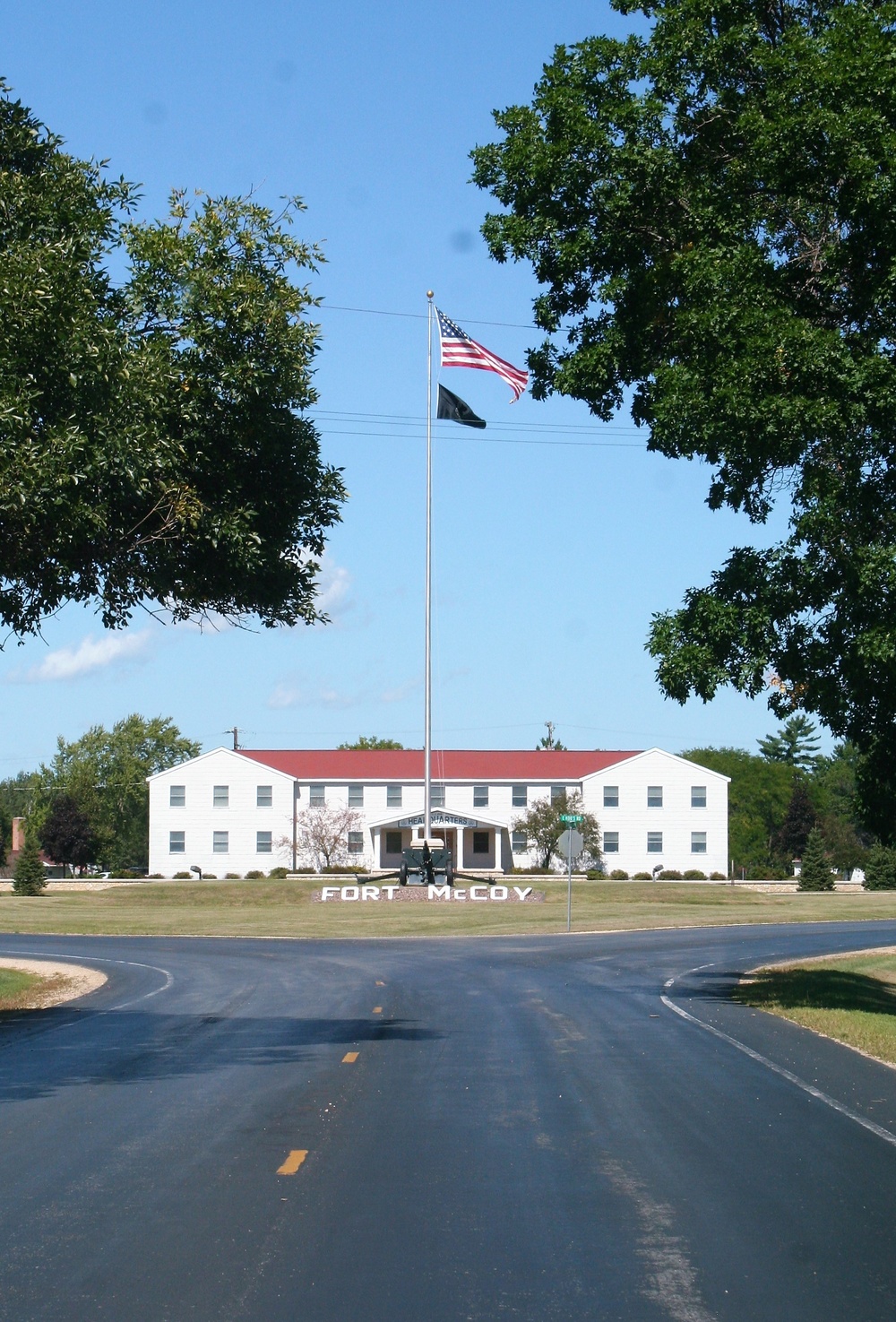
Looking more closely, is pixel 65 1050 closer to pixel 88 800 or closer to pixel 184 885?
pixel 184 885

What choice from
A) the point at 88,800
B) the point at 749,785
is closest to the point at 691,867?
the point at 749,785

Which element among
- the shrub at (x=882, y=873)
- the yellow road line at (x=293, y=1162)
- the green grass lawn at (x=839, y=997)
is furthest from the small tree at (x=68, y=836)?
the yellow road line at (x=293, y=1162)

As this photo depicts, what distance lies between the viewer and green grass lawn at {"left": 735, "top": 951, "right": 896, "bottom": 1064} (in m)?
17.4

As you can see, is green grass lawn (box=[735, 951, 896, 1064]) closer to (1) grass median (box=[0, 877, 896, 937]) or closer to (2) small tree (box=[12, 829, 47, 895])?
(1) grass median (box=[0, 877, 896, 937])

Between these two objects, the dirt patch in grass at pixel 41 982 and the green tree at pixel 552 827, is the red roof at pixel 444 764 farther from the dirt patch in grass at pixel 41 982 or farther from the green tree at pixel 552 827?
the dirt patch in grass at pixel 41 982

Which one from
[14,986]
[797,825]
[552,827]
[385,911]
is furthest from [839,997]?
[797,825]

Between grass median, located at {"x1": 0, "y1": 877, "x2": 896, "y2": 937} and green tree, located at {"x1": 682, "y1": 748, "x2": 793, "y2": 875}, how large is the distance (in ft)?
87.0

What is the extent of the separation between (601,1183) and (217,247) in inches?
372

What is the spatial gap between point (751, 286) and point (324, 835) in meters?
68.4

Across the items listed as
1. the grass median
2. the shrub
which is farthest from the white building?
the shrub

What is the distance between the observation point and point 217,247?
1374 centimetres

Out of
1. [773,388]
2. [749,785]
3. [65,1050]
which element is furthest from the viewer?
[749,785]

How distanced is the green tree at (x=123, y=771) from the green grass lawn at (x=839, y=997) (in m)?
84.2

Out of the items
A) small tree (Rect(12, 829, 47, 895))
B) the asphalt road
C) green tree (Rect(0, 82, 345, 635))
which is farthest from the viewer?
small tree (Rect(12, 829, 47, 895))
